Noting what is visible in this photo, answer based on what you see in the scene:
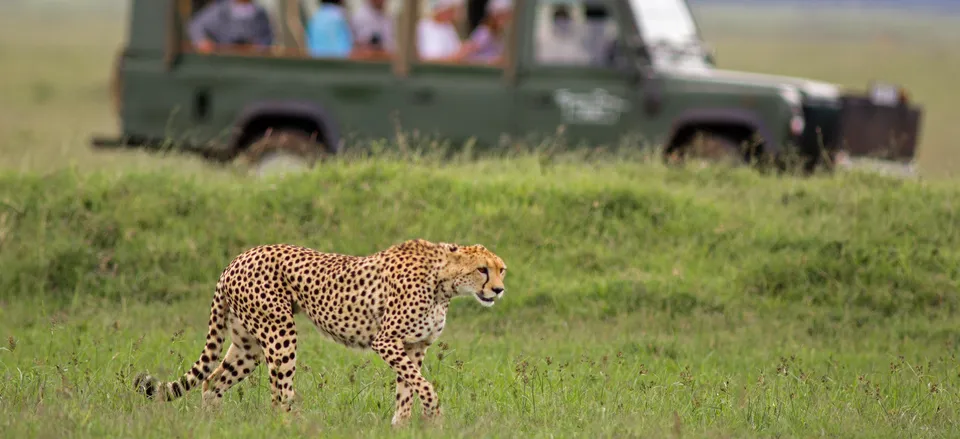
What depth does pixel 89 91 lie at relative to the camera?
40594 mm

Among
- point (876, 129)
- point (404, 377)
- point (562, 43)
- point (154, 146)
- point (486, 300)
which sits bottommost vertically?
point (154, 146)

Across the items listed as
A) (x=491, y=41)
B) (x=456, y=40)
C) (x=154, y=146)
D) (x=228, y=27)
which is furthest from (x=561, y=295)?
(x=154, y=146)

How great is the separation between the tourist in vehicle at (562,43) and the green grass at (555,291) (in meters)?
0.98

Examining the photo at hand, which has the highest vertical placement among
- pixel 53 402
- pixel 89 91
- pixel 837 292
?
pixel 53 402

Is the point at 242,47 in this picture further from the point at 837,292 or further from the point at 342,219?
the point at 837,292

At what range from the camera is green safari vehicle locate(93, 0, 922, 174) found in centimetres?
1219

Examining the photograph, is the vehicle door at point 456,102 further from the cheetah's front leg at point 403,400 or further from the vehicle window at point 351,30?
the cheetah's front leg at point 403,400

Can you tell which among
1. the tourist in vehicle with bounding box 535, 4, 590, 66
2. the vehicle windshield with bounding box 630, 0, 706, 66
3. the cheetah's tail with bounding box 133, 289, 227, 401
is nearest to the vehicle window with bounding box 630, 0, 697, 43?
the vehicle windshield with bounding box 630, 0, 706, 66

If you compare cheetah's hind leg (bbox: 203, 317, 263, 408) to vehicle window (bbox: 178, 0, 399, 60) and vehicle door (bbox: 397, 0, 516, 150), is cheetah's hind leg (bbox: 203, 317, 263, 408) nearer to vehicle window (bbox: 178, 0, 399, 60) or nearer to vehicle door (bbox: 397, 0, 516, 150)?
vehicle door (bbox: 397, 0, 516, 150)

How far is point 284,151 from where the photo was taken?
12.9 meters

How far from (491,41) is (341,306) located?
6607mm

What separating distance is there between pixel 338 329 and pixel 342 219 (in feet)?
13.3

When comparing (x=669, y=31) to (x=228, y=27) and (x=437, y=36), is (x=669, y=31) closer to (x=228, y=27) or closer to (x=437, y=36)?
(x=437, y=36)

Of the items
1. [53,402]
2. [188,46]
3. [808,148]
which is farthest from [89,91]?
[53,402]
